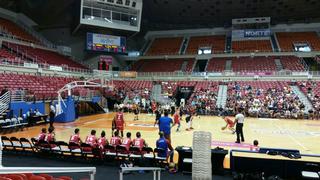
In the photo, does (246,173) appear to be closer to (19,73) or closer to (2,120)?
(2,120)

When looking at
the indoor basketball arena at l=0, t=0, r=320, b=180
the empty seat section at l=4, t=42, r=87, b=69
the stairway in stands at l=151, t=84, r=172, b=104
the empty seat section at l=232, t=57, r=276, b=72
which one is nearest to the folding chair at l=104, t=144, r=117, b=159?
the indoor basketball arena at l=0, t=0, r=320, b=180

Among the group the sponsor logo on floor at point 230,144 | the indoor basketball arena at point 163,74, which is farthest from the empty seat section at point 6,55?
the sponsor logo on floor at point 230,144

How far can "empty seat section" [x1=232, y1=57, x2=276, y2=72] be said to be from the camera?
134 feet

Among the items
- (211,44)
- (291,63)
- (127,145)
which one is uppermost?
(211,44)

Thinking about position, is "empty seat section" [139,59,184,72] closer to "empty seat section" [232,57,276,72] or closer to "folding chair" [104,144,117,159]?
"empty seat section" [232,57,276,72]

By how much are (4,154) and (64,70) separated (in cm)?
2521

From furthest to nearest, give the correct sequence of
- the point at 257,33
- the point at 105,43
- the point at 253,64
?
1. the point at 257,33
2. the point at 253,64
3. the point at 105,43

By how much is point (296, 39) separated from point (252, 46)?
6666 millimetres

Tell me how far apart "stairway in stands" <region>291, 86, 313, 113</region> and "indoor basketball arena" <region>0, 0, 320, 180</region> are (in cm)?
10

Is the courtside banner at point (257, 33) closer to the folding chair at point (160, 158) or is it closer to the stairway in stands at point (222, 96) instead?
the stairway in stands at point (222, 96)

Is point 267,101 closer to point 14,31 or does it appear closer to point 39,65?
point 39,65

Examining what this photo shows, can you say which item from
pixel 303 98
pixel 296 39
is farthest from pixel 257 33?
pixel 303 98

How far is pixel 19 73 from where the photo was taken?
28984mm

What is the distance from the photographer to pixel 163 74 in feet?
139
